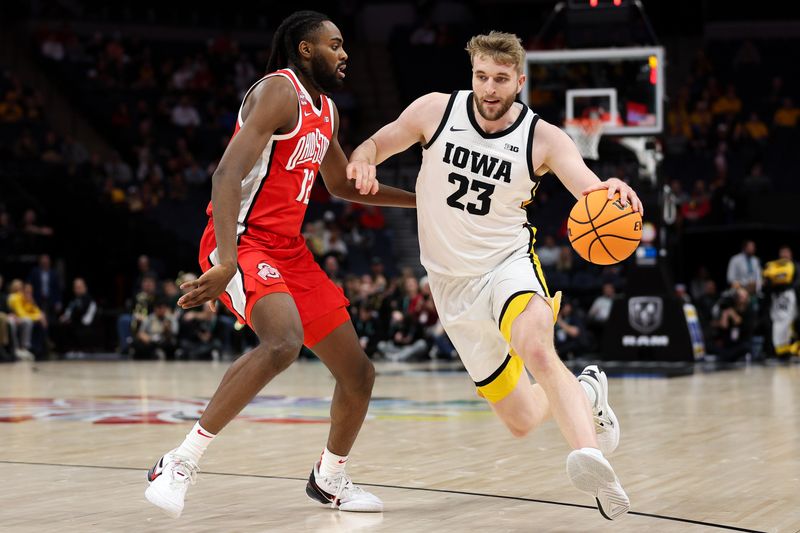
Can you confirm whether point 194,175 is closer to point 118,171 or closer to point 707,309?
point 118,171

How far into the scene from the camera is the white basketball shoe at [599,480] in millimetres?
4168

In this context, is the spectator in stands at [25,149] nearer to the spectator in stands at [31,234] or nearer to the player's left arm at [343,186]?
the spectator in stands at [31,234]

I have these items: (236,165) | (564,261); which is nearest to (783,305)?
(564,261)

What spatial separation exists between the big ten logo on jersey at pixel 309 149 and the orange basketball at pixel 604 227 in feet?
3.63

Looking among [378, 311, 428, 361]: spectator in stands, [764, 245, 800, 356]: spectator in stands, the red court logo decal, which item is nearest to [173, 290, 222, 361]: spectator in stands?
[378, 311, 428, 361]: spectator in stands

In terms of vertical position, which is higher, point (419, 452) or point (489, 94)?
point (489, 94)

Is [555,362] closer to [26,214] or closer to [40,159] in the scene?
[26,214]

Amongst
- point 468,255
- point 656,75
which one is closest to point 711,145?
point 656,75

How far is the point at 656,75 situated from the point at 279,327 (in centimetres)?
985

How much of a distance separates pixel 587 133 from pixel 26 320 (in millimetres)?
9274

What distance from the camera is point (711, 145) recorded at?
21516mm

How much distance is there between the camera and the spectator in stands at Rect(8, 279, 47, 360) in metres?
17.8

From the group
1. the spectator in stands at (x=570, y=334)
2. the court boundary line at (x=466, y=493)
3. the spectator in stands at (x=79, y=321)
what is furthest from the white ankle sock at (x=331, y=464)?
the spectator in stands at (x=79, y=321)

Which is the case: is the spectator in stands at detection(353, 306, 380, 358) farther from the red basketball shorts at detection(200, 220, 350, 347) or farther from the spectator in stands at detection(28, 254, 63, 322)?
the red basketball shorts at detection(200, 220, 350, 347)
